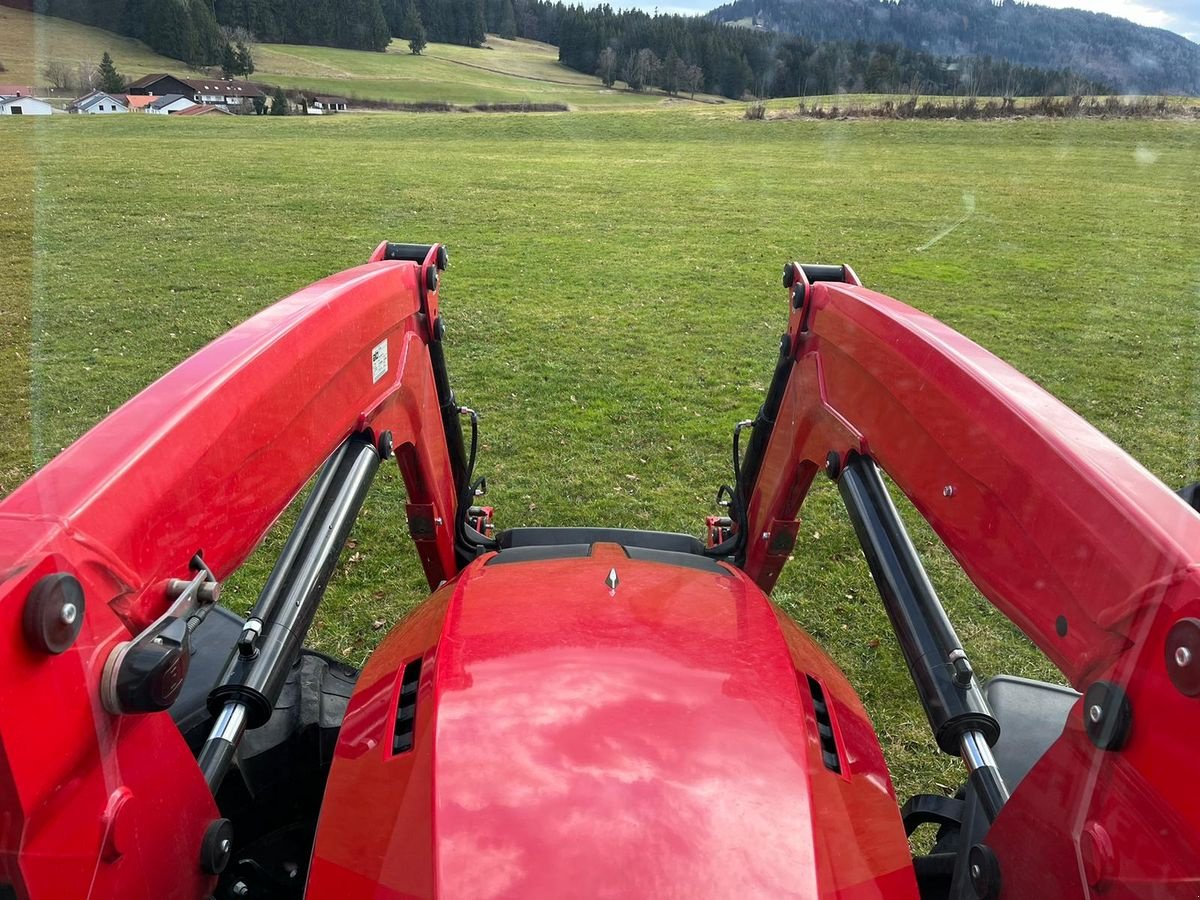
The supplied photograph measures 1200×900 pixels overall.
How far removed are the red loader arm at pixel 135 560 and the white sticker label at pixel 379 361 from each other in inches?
5.4

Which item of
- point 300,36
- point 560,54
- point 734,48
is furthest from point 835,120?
point 300,36

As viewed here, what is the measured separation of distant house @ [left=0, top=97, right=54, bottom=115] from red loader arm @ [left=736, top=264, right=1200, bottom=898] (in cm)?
206

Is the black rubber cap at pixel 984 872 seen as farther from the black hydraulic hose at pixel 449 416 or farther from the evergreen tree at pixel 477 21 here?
the evergreen tree at pixel 477 21

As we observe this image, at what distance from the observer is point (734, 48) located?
1691cm

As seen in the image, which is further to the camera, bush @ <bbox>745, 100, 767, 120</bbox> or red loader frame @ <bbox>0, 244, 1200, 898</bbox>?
bush @ <bbox>745, 100, 767, 120</bbox>

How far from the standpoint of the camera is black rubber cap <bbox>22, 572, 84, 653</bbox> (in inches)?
39.4

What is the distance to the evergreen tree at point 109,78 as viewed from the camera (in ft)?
6.70

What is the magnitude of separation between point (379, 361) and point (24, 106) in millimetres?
994

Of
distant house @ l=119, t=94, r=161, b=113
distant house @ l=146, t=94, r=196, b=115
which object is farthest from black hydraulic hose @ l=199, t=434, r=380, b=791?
distant house @ l=146, t=94, r=196, b=115

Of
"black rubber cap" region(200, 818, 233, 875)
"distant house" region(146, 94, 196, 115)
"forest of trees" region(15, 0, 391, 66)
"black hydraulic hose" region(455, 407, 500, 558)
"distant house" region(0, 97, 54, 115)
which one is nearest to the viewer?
"black rubber cap" region(200, 818, 233, 875)

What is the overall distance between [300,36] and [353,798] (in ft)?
10.8

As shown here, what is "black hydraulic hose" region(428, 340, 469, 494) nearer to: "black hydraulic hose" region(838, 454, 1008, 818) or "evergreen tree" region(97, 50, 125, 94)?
"evergreen tree" region(97, 50, 125, 94)

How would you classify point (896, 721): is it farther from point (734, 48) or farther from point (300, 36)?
point (734, 48)

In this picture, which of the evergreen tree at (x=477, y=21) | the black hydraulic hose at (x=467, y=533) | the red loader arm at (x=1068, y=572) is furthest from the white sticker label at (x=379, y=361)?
the evergreen tree at (x=477, y=21)
